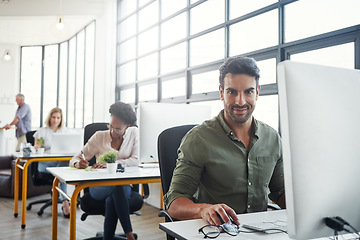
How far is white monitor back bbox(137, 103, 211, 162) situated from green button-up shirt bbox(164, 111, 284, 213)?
0.88 metres

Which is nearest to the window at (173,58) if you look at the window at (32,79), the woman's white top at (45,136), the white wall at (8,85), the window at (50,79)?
the woman's white top at (45,136)

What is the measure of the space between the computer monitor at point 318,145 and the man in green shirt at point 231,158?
594mm

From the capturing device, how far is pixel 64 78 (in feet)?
27.2

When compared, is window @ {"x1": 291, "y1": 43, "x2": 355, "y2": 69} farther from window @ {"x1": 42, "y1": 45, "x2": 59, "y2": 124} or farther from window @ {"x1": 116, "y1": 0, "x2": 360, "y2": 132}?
window @ {"x1": 42, "y1": 45, "x2": 59, "y2": 124}

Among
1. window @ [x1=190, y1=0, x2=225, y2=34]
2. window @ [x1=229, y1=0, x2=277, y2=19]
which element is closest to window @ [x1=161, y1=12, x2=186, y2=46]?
window @ [x1=190, y1=0, x2=225, y2=34]

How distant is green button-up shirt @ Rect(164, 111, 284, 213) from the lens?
1.35m

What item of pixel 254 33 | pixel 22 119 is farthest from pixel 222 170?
pixel 22 119

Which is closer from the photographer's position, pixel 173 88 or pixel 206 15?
pixel 206 15

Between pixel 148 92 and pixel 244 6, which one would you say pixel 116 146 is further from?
pixel 148 92

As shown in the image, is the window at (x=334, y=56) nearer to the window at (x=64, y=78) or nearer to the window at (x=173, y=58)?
the window at (x=173, y=58)

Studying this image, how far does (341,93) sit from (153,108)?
159 centimetres

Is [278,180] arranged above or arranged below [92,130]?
below

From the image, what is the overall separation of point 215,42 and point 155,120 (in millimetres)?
1791

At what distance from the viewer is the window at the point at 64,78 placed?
22.7 ft
